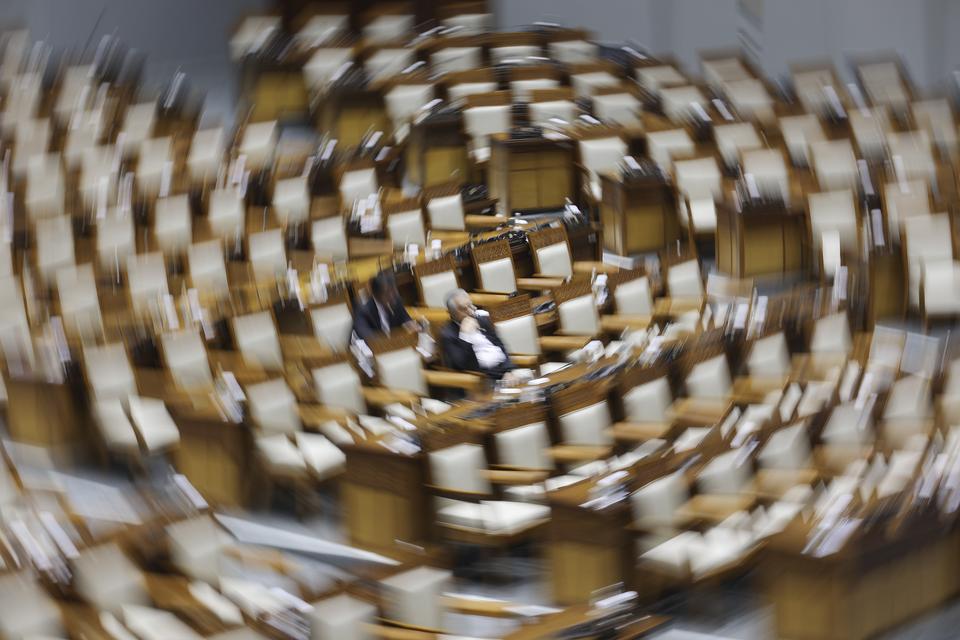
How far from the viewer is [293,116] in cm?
164

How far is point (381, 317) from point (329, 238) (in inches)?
8.2

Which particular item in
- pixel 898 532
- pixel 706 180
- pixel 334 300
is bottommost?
pixel 898 532

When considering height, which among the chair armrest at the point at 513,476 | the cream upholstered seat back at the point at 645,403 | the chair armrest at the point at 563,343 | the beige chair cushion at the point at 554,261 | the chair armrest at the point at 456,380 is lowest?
the chair armrest at the point at 513,476

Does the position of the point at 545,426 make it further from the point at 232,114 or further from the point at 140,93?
the point at 232,114

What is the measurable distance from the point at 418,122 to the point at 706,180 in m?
0.37

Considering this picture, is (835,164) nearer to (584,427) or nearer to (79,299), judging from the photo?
(584,427)

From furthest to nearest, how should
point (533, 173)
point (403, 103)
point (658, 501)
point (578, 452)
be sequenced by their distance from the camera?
point (403, 103) < point (533, 173) < point (578, 452) < point (658, 501)

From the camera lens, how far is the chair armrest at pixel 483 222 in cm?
135

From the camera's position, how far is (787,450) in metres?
0.80

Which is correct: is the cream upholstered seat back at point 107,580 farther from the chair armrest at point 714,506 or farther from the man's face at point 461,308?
the man's face at point 461,308

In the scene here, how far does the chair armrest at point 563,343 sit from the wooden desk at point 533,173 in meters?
0.36

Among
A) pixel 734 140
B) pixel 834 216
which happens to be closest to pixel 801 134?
pixel 734 140

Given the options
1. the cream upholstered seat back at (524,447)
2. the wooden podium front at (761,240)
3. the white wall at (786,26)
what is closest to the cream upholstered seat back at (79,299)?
the cream upholstered seat back at (524,447)

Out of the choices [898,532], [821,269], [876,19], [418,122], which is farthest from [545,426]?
[876,19]
